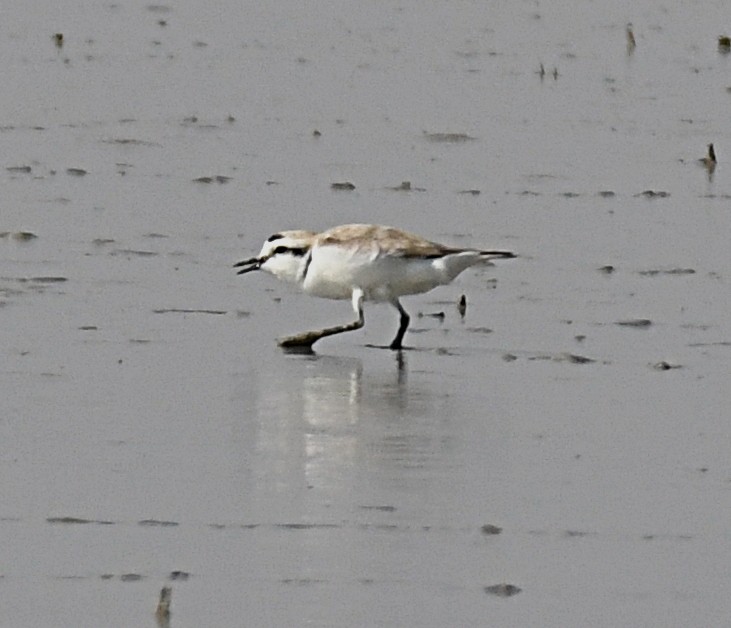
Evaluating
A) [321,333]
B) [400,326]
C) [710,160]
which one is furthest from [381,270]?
[710,160]

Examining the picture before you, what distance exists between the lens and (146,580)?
8.34 m

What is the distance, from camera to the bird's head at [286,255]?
1305cm

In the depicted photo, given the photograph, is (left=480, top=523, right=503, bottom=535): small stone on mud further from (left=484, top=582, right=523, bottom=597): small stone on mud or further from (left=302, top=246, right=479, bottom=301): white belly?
(left=302, top=246, right=479, bottom=301): white belly

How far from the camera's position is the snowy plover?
12.9 m

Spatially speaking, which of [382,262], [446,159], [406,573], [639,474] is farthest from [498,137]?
[406,573]

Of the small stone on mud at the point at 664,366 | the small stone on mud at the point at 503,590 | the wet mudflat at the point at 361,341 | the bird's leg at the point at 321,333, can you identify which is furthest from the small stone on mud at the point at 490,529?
the bird's leg at the point at 321,333

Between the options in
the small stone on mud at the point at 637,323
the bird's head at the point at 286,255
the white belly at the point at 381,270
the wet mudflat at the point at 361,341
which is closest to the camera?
the wet mudflat at the point at 361,341

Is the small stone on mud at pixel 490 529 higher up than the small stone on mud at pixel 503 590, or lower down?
higher up

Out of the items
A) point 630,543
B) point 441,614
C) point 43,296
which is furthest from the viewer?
point 43,296

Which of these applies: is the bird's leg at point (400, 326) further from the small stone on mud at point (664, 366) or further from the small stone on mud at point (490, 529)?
the small stone on mud at point (490, 529)

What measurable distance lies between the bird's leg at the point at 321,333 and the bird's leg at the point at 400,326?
0.62ft

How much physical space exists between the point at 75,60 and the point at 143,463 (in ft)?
40.9

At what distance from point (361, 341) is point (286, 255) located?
647 millimetres

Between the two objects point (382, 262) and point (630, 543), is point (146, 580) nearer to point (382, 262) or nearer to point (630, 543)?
point (630, 543)
